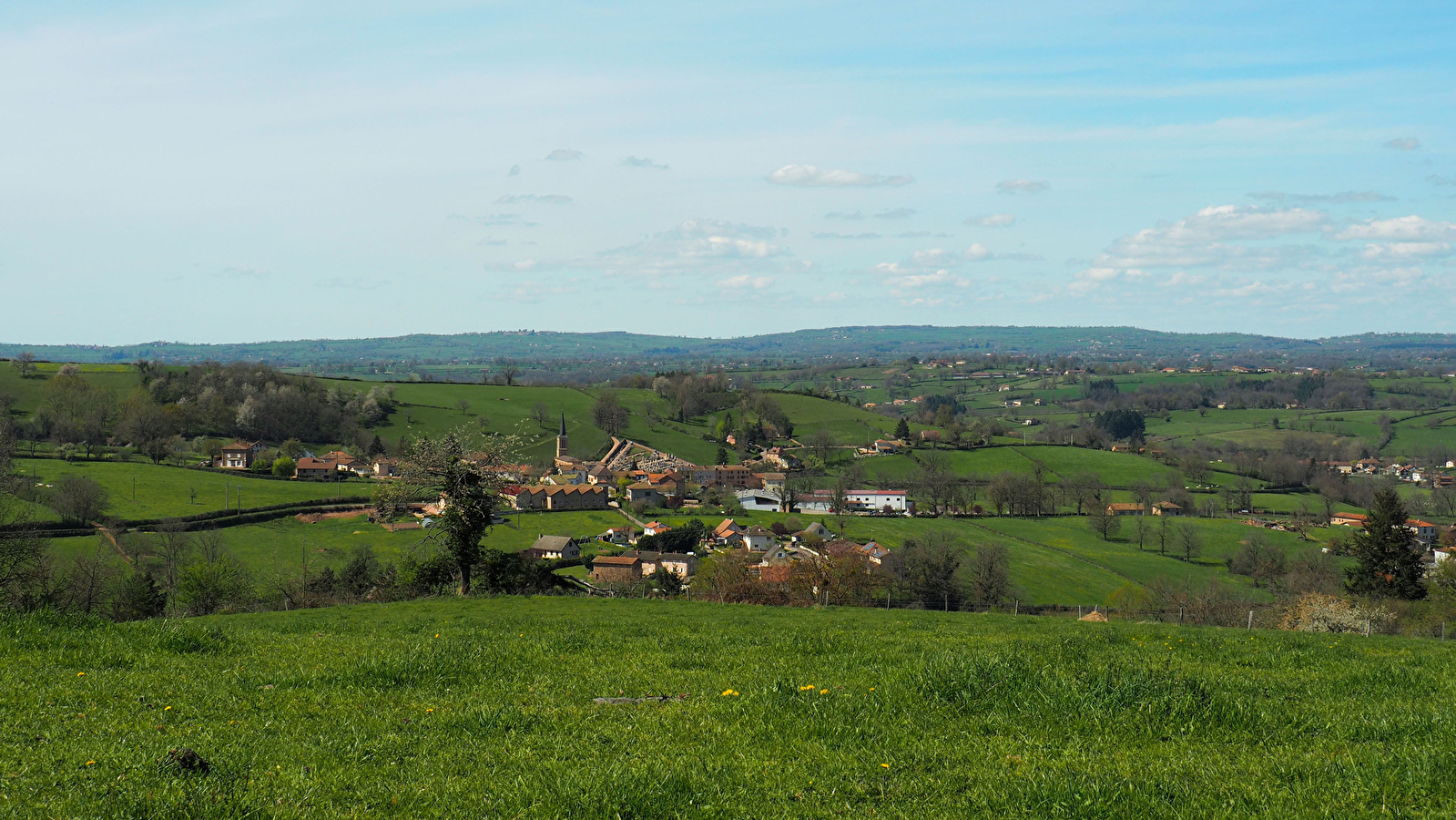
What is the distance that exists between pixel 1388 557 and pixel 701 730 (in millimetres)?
51529

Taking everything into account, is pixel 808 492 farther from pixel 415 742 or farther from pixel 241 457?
pixel 415 742

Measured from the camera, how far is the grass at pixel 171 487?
263 ft

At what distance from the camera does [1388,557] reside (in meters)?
47.2

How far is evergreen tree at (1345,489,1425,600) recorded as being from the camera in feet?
153

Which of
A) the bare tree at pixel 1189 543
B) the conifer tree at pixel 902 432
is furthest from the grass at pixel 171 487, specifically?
the conifer tree at pixel 902 432

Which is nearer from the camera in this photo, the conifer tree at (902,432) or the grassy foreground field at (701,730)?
the grassy foreground field at (701,730)

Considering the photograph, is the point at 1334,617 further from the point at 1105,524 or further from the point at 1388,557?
the point at 1105,524

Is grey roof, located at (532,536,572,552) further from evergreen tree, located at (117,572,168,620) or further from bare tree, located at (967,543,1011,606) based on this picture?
evergreen tree, located at (117,572,168,620)

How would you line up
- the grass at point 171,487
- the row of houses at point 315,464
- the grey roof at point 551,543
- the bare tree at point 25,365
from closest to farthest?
the grass at point 171,487
the grey roof at point 551,543
the row of houses at point 315,464
the bare tree at point 25,365

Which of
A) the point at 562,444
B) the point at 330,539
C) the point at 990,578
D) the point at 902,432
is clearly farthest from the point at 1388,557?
the point at 562,444

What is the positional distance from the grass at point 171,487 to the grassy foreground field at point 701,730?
77.3 metres

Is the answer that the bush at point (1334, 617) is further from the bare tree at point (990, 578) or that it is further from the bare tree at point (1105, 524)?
the bare tree at point (1105, 524)

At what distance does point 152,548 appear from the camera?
2630 inches

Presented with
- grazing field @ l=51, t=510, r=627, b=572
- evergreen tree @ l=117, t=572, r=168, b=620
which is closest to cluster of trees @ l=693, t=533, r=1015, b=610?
grazing field @ l=51, t=510, r=627, b=572
